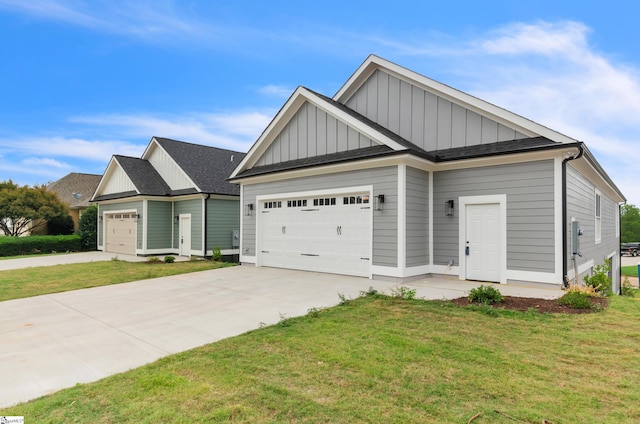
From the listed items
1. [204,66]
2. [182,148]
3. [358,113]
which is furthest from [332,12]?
[182,148]

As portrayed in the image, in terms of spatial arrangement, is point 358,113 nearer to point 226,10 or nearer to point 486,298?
point 226,10

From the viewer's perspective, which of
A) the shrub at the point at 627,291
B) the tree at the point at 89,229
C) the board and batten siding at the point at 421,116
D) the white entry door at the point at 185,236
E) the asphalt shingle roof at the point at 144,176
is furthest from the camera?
the tree at the point at 89,229

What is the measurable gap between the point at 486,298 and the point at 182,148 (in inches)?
705

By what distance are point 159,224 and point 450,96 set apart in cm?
1526

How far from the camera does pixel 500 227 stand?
8.95 meters

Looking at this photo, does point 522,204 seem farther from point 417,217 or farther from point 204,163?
point 204,163

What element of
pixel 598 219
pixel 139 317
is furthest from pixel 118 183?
pixel 598 219

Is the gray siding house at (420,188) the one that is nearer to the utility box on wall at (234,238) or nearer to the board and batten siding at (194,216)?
the utility box on wall at (234,238)

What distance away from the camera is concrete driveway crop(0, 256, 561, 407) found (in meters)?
4.16

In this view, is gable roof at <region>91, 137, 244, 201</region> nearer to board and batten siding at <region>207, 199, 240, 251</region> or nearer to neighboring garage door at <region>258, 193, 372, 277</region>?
board and batten siding at <region>207, 199, 240, 251</region>

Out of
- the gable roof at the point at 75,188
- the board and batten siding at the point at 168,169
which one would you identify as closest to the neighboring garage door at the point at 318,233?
the board and batten siding at the point at 168,169

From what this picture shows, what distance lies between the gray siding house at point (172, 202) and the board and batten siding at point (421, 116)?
346 inches

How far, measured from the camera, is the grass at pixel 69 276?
9141mm

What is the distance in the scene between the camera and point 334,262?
10781 millimetres
